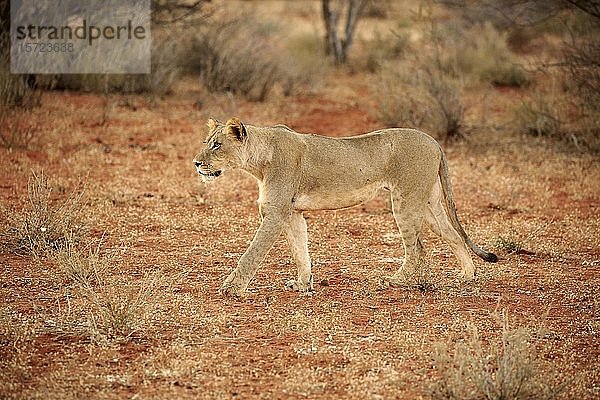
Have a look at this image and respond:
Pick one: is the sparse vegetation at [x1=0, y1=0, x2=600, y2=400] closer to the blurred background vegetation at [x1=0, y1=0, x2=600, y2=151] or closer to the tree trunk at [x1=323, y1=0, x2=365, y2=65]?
the blurred background vegetation at [x1=0, y1=0, x2=600, y2=151]

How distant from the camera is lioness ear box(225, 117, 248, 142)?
673 centimetres

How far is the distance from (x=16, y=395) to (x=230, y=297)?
80.1 inches

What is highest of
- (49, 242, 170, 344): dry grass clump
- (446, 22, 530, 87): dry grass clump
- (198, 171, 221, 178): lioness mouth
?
(198, 171, 221, 178): lioness mouth

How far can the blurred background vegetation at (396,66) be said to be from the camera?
13.5 meters

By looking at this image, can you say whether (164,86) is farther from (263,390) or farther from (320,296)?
(263,390)

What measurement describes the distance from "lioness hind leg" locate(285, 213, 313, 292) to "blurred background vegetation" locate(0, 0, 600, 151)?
237 inches

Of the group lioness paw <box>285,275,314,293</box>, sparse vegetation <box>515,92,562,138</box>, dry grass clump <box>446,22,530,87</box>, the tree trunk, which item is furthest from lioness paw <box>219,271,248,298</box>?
the tree trunk

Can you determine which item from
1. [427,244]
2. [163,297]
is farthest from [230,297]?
[427,244]

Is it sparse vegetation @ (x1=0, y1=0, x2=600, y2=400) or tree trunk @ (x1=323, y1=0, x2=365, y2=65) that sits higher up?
sparse vegetation @ (x1=0, y1=0, x2=600, y2=400)

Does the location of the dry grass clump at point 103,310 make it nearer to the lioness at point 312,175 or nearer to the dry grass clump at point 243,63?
the lioness at point 312,175

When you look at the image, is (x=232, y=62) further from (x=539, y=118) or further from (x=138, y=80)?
(x=539, y=118)

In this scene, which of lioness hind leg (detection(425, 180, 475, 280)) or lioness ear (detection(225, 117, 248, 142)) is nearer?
lioness ear (detection(225, 117, 248, 142))

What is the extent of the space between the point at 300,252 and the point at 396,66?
9.97 m

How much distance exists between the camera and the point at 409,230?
7133 mm
